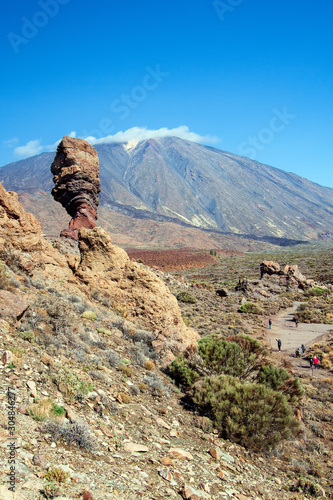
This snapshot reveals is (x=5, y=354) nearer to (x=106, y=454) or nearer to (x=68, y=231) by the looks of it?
(x=106, y=454)

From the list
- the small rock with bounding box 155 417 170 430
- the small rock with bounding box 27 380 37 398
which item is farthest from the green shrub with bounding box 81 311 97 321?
the small rock with bounding box 27 380 37 398

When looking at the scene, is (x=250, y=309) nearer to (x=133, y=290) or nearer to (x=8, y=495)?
(x=133, y=290)

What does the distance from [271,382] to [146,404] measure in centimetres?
380

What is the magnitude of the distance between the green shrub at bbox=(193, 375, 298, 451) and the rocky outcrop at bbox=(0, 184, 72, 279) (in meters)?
5.95

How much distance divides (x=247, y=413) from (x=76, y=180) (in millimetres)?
22319

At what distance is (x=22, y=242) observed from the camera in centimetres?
1005

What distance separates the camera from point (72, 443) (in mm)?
4055

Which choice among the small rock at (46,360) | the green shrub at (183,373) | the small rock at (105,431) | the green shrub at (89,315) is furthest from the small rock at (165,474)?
the green shrub at (89,315)

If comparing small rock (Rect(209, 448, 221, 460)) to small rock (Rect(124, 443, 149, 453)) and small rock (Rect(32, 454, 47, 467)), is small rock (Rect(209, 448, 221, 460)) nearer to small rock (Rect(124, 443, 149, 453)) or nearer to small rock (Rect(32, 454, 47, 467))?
small rock (Rect(124, 443, 149, 453))

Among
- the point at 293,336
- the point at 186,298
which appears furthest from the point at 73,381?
the point at 186,298

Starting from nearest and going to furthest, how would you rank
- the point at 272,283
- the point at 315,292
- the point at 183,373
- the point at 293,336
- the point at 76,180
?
the point at 183,373
the point at 293,336
the point at 76,180
the point at 315,292
the point at 272,283

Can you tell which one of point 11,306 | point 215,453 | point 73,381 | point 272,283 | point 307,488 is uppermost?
point 272,283

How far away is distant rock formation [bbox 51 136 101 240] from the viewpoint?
24.7 meters

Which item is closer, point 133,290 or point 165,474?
point 165,474
